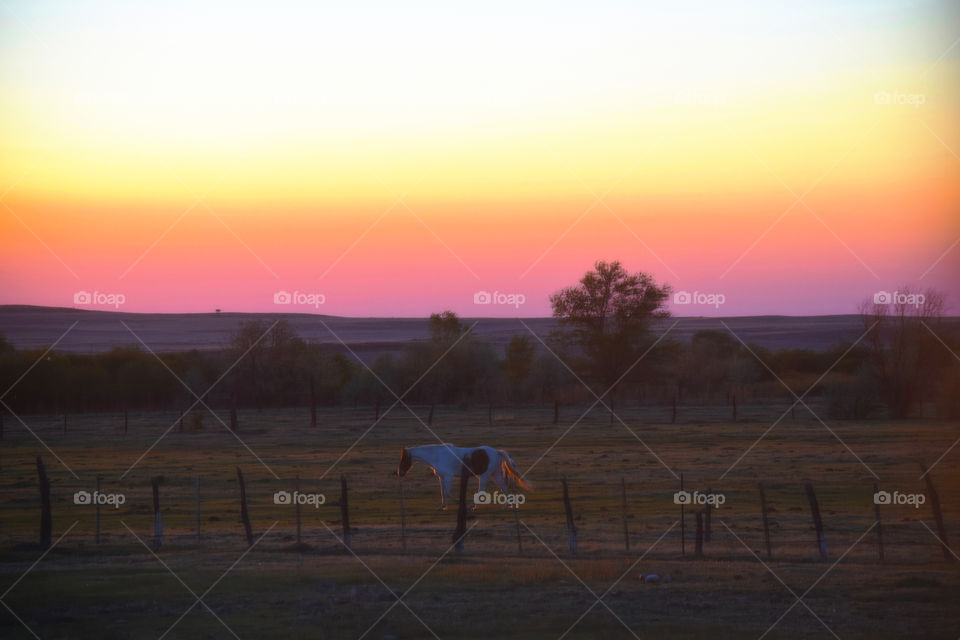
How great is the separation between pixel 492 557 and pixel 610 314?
5873 centimetres

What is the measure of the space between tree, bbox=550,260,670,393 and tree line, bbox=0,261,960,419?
10 centimetres

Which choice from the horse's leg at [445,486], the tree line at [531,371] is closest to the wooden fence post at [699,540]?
the horse's leg at [445,486]

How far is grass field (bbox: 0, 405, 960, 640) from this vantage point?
12.9 metres

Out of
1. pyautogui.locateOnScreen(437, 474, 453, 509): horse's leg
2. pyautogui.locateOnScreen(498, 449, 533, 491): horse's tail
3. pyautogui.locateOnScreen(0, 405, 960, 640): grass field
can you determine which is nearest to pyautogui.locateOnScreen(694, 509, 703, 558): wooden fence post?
pyautogui.locateOnScreen(0, 405, 960, 640): grass field

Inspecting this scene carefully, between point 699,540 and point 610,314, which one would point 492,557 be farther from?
point 610,314

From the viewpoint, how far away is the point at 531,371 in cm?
8181

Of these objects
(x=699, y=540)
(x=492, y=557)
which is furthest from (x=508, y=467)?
(x=699, y=540)

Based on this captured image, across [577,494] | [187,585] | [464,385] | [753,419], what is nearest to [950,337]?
[753,419]

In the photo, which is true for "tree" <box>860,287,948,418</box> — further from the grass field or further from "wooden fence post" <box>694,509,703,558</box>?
"wooden fence post" <box>694,509,703,558</box>

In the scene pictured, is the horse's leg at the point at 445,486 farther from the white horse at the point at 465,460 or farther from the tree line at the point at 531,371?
the tree line at the point at 531,371

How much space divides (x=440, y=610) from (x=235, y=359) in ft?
181

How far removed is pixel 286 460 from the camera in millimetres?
37219

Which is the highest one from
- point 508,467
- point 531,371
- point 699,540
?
point 531,371

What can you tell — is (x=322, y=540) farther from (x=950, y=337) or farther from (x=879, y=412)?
(x=950, y=337)
